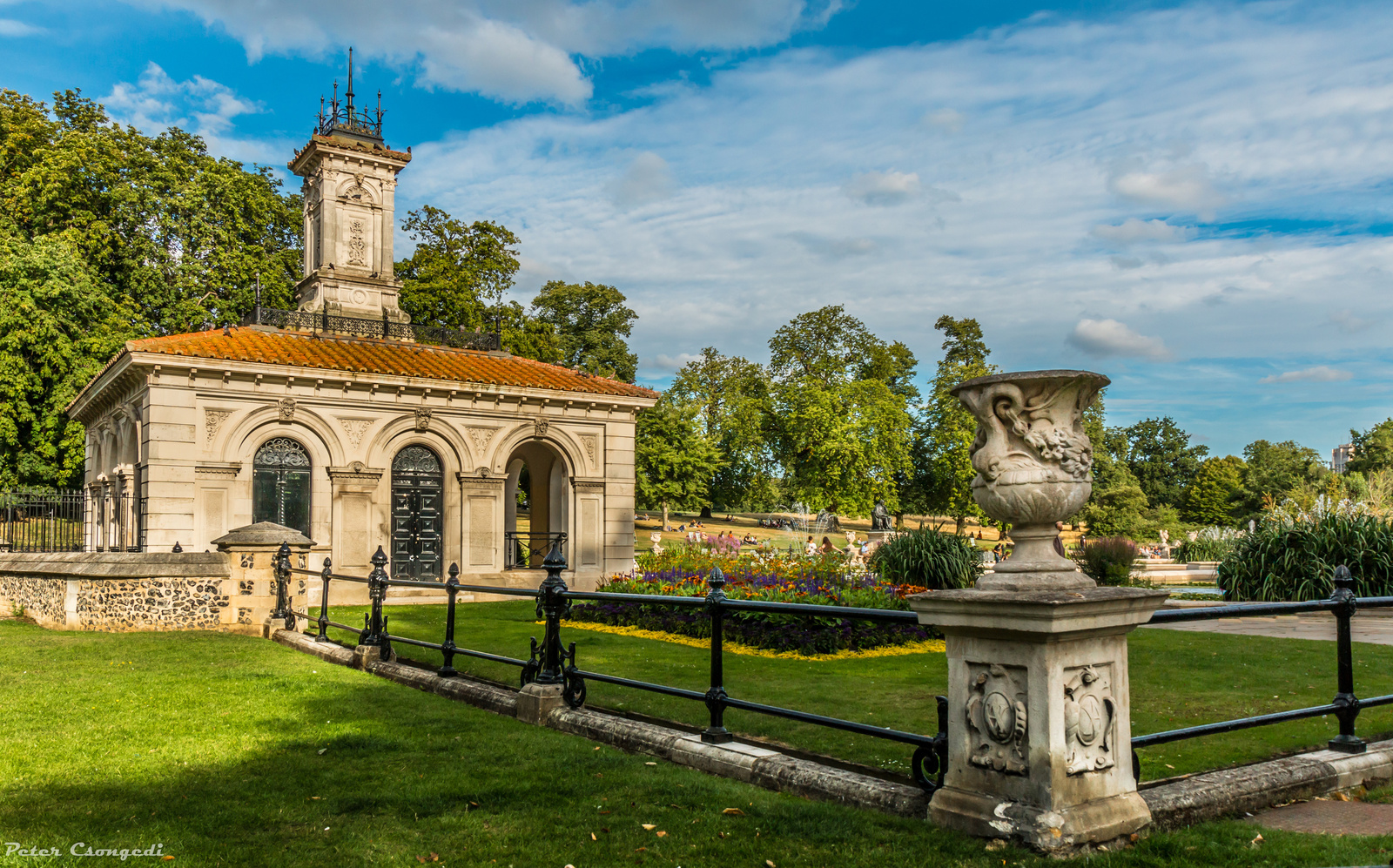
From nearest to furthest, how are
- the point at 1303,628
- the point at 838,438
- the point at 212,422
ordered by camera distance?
the point at 1303,628, the point at 212,422, the point at 838,438

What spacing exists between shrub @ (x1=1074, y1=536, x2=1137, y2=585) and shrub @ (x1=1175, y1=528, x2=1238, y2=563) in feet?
32.1

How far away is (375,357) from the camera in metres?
23.2

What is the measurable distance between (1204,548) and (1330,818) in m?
30.9

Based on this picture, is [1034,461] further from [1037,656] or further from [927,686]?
[927,686]

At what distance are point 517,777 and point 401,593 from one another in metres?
17.7

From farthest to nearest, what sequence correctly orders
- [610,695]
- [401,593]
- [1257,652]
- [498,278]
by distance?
[498,278] → [401,593] → [1257,652] → [610,695]

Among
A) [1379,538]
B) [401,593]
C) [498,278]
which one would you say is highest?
[498,278]

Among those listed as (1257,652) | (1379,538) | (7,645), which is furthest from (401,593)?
(1379,538)

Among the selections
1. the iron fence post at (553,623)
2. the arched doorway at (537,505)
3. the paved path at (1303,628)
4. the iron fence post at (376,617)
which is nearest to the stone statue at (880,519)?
the arched doorway at (537,505)

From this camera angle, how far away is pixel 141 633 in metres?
13.0

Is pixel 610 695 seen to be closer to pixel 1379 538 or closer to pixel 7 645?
pixel 7 645

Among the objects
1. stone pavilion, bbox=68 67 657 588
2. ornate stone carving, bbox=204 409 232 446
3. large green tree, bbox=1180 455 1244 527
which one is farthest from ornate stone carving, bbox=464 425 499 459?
large green tree, bbox=1180 455 1244 527

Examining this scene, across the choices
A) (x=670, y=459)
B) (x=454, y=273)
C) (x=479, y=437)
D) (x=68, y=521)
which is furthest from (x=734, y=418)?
(x=68, y=521)

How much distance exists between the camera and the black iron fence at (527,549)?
2462cm
